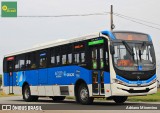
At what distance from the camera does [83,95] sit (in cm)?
2141

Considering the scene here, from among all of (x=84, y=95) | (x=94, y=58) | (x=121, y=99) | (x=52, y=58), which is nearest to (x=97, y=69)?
(x=94, y=58)

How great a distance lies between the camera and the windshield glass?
64.3 ft

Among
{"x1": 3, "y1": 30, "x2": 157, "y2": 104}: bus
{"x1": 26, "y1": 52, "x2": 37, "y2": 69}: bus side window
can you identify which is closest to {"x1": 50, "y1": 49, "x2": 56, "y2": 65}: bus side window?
{"x1": 3, "y1": 30, "x2": 157, "y2": 104}: bus

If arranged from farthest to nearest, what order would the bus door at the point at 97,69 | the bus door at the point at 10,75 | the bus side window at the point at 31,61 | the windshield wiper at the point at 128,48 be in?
the bus door at the point at 10,75 < the bus side window at the point at 31,61 < the bus door at the point at 97,69 < the windshield wiper at the point at 128,48

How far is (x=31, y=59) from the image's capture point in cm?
2736

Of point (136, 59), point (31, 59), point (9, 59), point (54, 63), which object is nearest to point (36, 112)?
point (136, 59)

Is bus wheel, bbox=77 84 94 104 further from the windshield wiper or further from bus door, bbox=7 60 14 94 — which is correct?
bus door, bbox=7 60 14 94

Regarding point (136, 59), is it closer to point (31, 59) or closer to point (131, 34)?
point (131, 34)

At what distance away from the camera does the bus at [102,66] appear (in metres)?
19.5

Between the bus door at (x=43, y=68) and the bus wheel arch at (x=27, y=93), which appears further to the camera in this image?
the bus wheel arch at (x=27, y=93)

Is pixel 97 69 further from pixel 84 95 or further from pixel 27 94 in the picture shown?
pixel 27 94

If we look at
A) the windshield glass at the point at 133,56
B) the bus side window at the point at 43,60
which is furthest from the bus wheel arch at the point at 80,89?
the bus side window at the point at 43,60

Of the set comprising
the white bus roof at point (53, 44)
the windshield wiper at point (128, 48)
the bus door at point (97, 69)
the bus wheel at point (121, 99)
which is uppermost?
the white bus roof at point (53, 44)

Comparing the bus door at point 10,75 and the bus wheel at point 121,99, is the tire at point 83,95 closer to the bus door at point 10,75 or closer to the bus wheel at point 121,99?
the bus wheel at point 121,99
